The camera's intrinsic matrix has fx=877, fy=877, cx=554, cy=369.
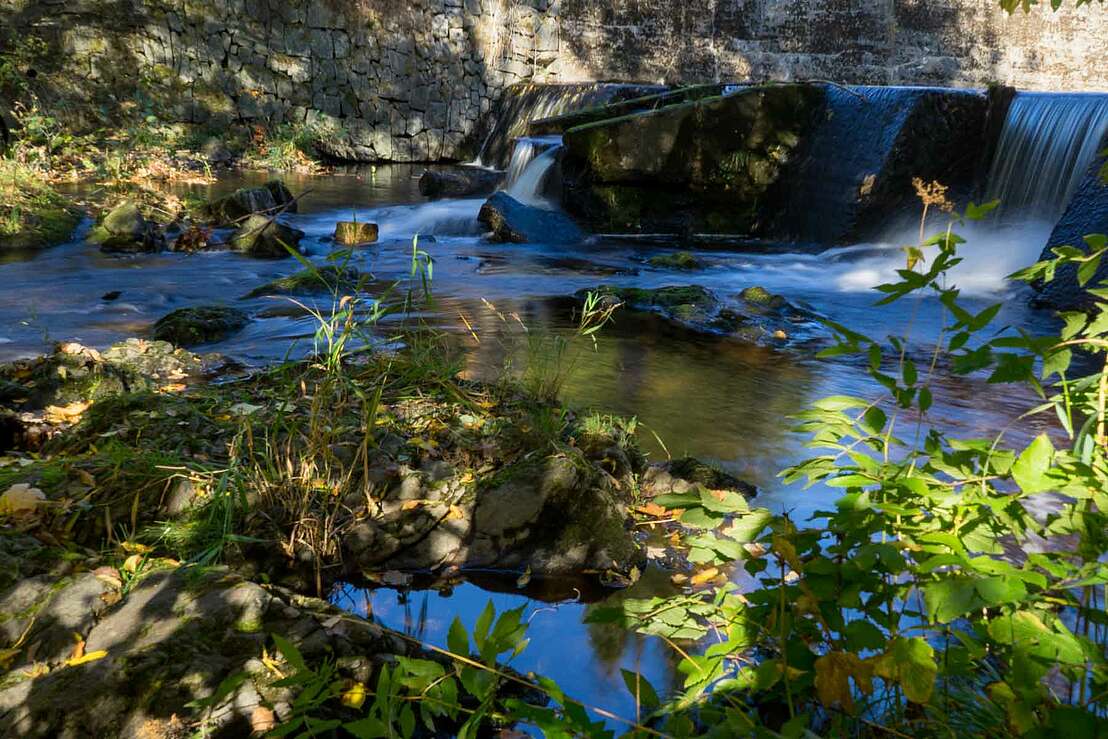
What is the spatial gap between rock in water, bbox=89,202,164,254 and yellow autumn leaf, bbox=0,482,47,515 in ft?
21.1

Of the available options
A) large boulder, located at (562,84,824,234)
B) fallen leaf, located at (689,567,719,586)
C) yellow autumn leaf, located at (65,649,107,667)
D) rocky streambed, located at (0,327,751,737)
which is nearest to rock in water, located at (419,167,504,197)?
large boulder, located at (562,84,824,234)

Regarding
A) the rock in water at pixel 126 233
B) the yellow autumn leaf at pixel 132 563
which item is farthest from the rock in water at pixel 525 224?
the yellow autumn leaf at pixel 132 563

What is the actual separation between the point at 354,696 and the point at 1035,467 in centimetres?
137

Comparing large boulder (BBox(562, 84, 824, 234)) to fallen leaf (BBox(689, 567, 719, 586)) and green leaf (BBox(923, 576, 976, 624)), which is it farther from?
green leaf (BBox(923, 576, 976, 624))

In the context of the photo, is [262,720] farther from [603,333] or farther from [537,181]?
[537,181]

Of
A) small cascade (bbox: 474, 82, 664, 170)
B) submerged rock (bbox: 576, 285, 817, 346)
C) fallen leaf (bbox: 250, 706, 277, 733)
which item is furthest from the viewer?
small cascade (bbox: 474, 82, 664, 170)

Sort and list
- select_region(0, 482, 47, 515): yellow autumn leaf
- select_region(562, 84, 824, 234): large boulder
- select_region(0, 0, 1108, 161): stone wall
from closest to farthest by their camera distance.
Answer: select_region(0, 482, 47, 515): yellow autumn leaf < select_region(562, 84, 824, 234): large boulder < select_region(0, 0, 1108, 161): stone wall

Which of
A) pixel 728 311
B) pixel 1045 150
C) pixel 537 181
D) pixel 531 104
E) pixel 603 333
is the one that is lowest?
pixel 603 333

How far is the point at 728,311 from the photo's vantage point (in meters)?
6.24

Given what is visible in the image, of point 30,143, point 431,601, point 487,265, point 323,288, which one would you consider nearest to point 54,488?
point 431,601

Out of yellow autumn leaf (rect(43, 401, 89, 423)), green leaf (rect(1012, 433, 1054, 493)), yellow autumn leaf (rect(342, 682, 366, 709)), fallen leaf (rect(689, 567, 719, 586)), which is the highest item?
green leaf (rect(1012, 433, 1054, 493))

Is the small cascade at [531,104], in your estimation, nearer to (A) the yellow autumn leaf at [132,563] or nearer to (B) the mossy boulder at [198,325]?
(B) the mossy boulder at [198,325]

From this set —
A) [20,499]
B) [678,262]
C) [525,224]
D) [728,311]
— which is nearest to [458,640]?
[20,499]

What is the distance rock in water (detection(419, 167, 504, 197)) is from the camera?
40.7 feet
